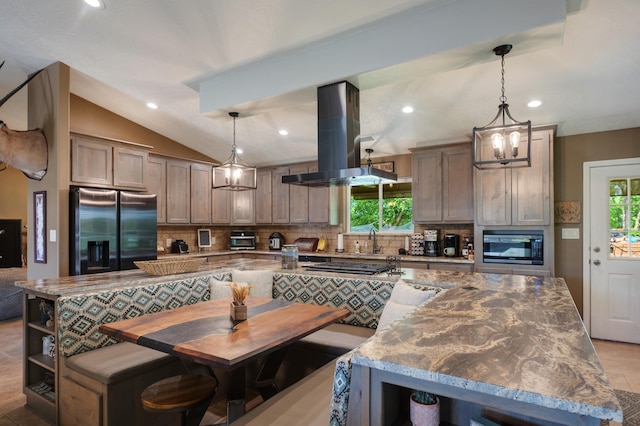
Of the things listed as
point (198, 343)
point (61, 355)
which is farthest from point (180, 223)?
point (198, 343)

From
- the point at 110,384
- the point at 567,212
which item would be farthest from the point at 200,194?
the point at 567,212

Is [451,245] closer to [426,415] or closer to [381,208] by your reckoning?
[381,208]

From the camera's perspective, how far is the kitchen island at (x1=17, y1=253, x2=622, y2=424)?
887 mm

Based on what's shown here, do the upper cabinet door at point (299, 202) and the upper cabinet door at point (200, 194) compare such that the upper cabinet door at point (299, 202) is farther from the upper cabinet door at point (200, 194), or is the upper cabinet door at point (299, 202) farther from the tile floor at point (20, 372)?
the tile floor at point (20, 372)

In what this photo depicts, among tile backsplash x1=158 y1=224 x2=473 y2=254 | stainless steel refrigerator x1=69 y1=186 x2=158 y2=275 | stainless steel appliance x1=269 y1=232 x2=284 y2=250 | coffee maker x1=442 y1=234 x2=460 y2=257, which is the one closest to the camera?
stainless steel refrigerator x1=69 y1=186 x2=158 y2=275

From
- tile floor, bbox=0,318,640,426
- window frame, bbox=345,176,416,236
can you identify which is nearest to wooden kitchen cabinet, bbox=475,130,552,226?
window frame, bbox=345,176,416,236

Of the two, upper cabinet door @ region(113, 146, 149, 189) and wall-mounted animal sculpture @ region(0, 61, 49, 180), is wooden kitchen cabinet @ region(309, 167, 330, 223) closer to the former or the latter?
upper cabinet door @ region(113, 146, 149, 189)

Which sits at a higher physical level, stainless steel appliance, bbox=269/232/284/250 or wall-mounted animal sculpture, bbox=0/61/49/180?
wall-mounted animal sculpture, bbox=0/61/49/180

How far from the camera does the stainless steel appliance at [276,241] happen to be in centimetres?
639

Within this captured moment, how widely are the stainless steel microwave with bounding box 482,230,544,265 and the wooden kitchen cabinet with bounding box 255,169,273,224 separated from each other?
11.7 ft

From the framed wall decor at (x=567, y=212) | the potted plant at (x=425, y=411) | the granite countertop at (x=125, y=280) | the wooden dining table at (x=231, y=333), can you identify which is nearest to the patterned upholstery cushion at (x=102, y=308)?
the granite countertop at (x=125, y=280)

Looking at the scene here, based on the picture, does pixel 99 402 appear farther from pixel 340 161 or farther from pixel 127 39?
pixel 127 39

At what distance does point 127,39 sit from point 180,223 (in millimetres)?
2999

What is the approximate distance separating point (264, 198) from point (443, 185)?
314cm
